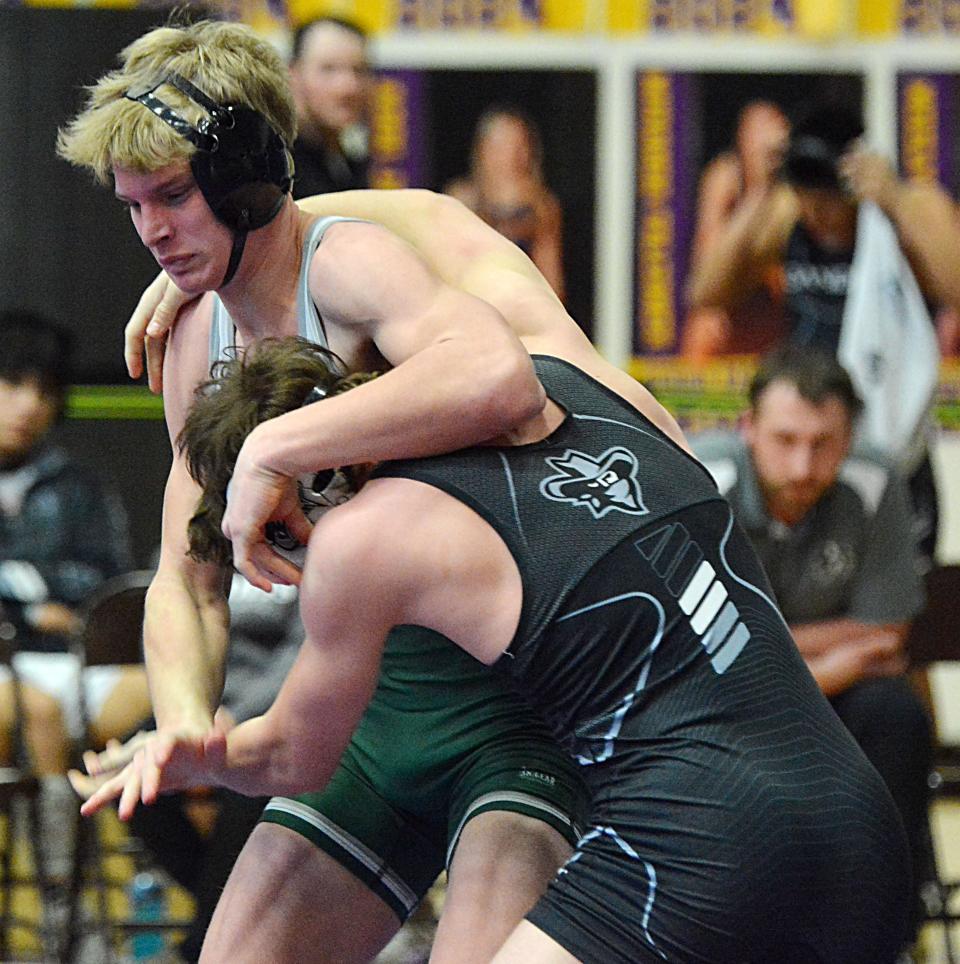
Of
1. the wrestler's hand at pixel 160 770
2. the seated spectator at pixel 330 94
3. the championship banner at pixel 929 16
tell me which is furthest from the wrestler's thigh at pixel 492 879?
the championship banner at pixel 929 16

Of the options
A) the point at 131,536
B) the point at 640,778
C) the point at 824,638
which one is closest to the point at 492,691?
the point at 640,778

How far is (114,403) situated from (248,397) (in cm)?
405

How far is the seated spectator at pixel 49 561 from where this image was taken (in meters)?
4.65

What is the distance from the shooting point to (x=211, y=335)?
264 cm

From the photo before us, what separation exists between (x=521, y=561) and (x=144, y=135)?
76 centimetres

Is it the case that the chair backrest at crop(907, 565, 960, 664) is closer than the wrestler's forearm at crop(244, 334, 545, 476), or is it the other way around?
the wrestler's forearm at crop(244, 334, 545, 476)

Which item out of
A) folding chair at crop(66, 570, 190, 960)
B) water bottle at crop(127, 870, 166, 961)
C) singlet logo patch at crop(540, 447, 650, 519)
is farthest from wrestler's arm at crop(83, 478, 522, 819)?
water bottle at crop(127, 870, 166, 961)

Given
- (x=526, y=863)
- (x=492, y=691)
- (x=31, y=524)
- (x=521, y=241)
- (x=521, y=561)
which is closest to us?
(x=521, y=561)

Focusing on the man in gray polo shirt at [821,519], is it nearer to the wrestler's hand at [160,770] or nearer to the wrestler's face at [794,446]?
the wrestler's face at [794,446]

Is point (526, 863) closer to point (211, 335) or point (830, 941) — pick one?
point (830, 941)

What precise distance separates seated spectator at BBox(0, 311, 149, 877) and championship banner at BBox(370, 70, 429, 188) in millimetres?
1672

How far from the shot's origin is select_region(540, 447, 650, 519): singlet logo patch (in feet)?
6.89

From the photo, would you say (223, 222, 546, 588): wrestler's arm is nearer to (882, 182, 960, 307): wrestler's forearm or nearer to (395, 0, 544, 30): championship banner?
(882, 182, 960, 307): wrestler's forearm

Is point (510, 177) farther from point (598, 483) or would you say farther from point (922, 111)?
point (598, 483)
